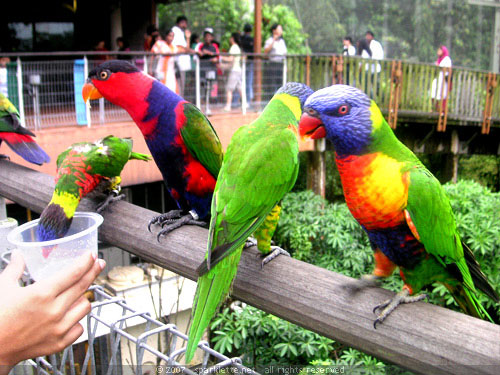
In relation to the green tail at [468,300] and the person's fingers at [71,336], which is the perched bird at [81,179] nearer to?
the person's fingers at [71,336]

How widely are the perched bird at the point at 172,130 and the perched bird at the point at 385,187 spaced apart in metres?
0.55

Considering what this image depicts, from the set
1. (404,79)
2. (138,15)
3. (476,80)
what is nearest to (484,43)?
(476,80)

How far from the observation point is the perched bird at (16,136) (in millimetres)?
2398

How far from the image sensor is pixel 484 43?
14.5 m

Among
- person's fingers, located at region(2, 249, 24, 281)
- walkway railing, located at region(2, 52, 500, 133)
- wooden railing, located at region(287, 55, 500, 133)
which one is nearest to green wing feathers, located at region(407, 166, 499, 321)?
person's fingers, located at region(2, 249, 24, 281)

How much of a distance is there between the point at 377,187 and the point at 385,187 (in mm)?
22

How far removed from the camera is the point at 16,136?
2.44m

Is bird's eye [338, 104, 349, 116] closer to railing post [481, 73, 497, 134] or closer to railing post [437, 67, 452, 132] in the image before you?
railing post [437, 67, 452, 132]

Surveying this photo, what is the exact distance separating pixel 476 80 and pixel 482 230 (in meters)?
4.61

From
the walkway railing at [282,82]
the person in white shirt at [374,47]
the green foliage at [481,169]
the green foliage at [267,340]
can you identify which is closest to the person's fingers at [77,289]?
the green foliage at [267,340]

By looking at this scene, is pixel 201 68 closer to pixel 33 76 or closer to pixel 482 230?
pixel 33 76

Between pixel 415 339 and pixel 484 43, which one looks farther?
pixel 484 43

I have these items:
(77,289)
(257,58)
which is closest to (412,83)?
(257,58)

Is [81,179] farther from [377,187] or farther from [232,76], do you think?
[232,76]
